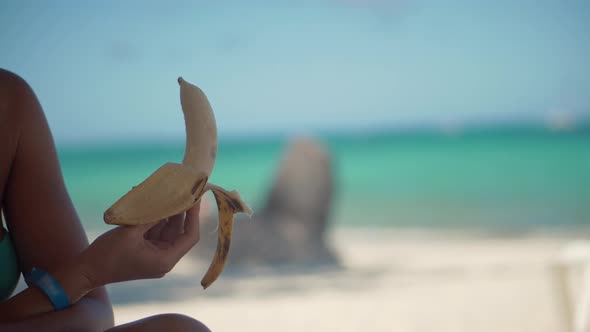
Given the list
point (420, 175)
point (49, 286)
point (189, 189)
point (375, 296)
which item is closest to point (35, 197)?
point (49, 286)

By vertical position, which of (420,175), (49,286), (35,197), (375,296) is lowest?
(49,286)

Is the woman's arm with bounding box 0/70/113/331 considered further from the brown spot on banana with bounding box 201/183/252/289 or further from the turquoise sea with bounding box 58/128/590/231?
the turquoise sea with bounding box 58/128/590/231

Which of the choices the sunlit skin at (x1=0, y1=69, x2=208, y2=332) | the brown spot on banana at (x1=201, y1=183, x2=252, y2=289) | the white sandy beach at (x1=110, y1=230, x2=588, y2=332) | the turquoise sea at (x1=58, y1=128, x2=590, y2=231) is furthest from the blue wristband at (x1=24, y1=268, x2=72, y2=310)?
the turquoise sea at (x1=58, y1=128, x2=590, y2=231)

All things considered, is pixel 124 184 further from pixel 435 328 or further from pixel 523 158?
pixel 435 328

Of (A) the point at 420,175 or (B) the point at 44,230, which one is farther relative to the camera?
(A) the point at 420,175

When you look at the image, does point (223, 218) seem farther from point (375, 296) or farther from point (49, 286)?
point (375, 296)

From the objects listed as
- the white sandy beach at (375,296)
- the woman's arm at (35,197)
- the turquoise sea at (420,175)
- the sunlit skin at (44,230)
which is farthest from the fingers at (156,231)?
the turquoise sea at (420,175)
